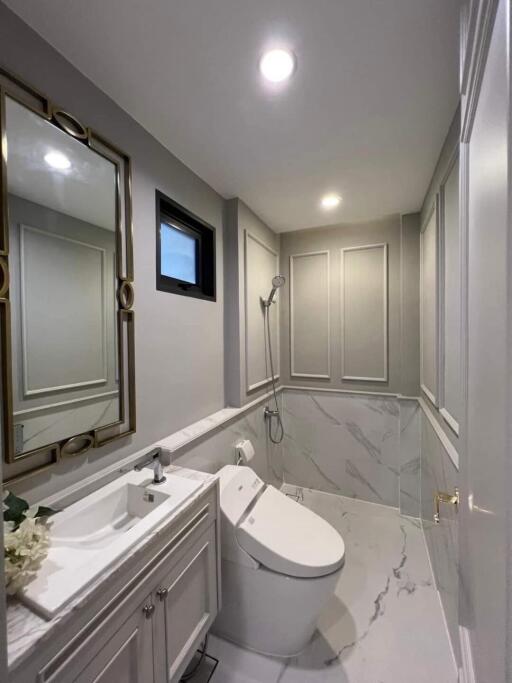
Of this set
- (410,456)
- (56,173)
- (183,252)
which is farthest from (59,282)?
(410,456)

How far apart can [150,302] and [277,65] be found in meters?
1.05

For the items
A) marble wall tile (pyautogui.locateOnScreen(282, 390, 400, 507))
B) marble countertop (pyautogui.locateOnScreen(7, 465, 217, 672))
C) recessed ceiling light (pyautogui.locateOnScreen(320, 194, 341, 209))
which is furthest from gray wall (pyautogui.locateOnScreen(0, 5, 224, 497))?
marble wall tile (pyautogui.locateOnScreen(282, 390, 400, 507))

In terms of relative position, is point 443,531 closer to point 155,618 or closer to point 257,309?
point 155,618

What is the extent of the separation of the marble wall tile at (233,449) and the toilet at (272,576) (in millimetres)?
233

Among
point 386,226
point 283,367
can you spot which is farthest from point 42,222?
point 386,226

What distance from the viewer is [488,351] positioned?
1.66 feet

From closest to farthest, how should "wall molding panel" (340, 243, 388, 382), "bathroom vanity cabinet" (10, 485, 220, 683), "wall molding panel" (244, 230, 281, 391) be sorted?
"bathroom vanity cabinet" (10, 485, 220, 683) → "wall molding panel" (244, 230, 281, 391) → "wall molding panel" (340, 243, 388, 382)

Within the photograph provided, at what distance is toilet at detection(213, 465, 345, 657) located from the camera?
1229mm

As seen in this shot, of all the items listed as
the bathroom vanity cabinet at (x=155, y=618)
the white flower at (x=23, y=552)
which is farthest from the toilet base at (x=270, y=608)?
the white flower at (x=23, y=552)

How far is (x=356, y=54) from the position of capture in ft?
3.26

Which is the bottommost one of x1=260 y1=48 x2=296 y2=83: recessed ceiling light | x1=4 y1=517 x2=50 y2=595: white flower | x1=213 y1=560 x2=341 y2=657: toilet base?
x1=213 y1=560 x2=341 y2=657: toilet base

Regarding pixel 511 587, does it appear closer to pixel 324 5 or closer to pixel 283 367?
pixel 324 5

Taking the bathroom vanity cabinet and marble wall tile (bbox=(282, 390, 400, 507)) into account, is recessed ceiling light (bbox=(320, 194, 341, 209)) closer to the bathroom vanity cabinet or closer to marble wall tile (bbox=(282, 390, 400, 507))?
marble wall tile (bbox=(282, 390, 400, 507))

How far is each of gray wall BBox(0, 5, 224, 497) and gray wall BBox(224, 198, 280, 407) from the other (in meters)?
0.08
